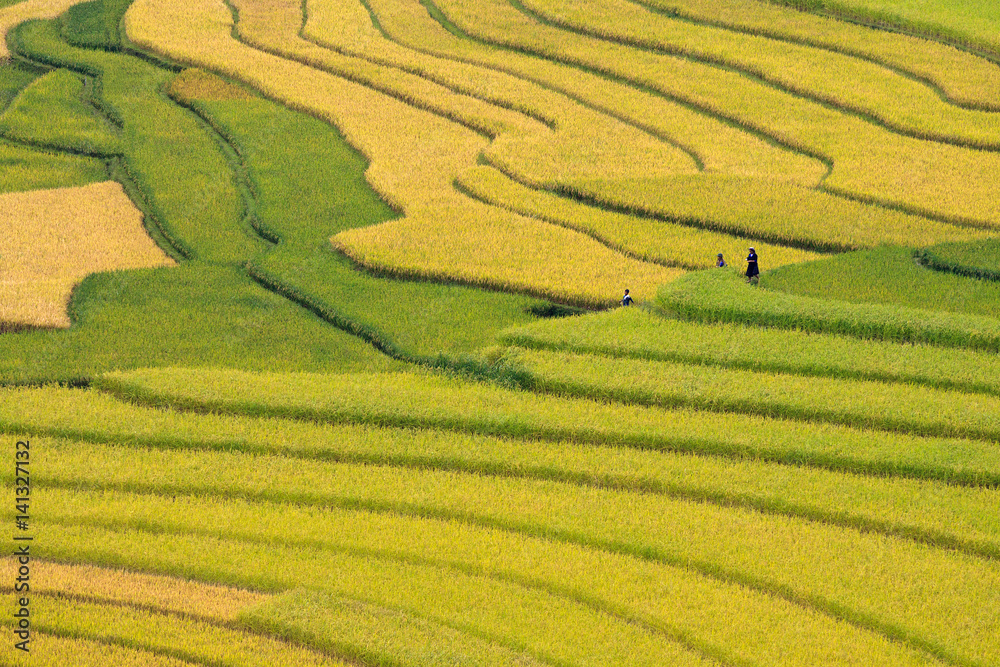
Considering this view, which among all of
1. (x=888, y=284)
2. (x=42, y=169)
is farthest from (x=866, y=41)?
(x=42, y=169)

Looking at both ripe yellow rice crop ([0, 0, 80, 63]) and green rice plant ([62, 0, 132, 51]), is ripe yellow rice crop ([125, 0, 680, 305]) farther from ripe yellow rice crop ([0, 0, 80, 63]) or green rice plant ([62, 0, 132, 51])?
ripe yellow rice crop ([0, 0, 80, 63])

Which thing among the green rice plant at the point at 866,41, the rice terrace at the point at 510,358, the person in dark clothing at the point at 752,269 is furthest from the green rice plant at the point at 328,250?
the green rice plant at the point at 866,41

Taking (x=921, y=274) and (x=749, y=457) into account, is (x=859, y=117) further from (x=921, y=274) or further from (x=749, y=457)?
(x=749, y=457)

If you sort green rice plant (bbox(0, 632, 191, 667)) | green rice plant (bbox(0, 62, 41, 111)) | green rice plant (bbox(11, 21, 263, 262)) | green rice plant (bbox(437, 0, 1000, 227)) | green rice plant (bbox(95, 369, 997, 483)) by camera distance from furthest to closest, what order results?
1. green rice plant (bbox(0, 62, 41, 111))
2. green rice plant (bbox(437, 0, 1000, 227))
3. green rice plant (bbox(11, 21, 263, 262))
4. green rice plant (bbox(95, 369, 997, 483))
5. green rice plant (bbox(0, 632, 191, 667))

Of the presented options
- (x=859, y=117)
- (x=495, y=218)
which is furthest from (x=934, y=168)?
(x=495, y=218)

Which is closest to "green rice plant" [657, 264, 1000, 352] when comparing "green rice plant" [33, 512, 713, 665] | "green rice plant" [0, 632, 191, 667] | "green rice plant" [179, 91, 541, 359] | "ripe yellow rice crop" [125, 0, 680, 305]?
"ripe yellow rice crop" [125, 0, 680, 305]

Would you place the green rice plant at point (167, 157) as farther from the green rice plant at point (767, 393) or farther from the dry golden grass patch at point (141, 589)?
the dry golden grass patch at point (141, 589)
